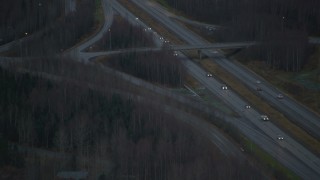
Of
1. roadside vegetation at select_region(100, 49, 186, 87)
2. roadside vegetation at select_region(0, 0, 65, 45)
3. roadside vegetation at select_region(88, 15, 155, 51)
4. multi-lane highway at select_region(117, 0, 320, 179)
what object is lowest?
multi-lane highway at select_region(117, 0, 320, 179)

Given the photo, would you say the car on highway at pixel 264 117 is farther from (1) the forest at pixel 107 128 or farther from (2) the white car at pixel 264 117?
(1) the forest at pixel 107 128

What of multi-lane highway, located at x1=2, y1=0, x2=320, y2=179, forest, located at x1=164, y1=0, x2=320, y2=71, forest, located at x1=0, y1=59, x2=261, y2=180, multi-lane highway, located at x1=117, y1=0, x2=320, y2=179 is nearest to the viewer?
forest, located at x1=0, y1=59, x2=261, y2=180

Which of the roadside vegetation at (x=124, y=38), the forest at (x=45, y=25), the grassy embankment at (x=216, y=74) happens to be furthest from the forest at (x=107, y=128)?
the roadside vegetation at (x=124, y=38)

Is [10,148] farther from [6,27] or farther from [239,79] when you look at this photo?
[6,27]

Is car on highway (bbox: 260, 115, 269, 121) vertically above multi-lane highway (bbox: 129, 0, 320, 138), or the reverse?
multi-lane highway (bbox: 129, 0, 320, 138)

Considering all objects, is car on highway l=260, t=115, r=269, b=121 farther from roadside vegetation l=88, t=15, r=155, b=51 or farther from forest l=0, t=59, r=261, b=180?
roadside vegetation l=88, t=15, r=155, b=51

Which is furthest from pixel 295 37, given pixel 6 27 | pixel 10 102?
pixel 10 102

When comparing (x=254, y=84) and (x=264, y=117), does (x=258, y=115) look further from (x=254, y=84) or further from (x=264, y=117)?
(x=254, y=84)

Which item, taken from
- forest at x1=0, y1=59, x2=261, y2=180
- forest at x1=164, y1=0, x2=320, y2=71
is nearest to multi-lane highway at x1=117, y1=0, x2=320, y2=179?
forest at x1=164, y1=0, x2=320, y2=71
